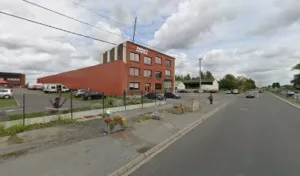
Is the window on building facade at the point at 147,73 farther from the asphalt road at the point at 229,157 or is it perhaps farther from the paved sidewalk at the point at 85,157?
the paved sidewalk at the point at 85,157

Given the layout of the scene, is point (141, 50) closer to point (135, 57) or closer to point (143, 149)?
point (135, 57)

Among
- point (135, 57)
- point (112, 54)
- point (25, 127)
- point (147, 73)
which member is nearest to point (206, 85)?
point (147, 73)

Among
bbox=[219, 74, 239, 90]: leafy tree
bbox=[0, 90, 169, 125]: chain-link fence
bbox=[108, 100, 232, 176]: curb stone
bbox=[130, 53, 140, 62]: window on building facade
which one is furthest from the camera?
bbox=[219, 74, 239, 90]: leafy tree

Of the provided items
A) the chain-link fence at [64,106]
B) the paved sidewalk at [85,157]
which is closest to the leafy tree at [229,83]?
the chain-link fence at [64,106]

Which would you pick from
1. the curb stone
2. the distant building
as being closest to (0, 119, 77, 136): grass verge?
the curb stone

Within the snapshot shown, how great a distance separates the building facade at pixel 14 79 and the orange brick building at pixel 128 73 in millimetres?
42715

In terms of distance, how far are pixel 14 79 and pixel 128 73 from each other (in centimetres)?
7025

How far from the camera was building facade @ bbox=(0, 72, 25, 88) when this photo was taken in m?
88.0

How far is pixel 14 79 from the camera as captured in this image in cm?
9225

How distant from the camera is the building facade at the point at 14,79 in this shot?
289ft

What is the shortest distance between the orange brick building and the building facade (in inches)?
1682

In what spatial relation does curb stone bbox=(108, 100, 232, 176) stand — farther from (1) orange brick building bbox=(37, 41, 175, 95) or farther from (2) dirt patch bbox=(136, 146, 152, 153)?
(1) orange brick building bbox=(37, 41, 175, 95)

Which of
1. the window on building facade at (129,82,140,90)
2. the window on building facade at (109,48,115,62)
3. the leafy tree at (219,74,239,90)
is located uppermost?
the window on building facade at (109,48,115,62)

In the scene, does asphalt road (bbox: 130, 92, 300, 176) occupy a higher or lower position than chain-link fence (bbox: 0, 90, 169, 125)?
lower
